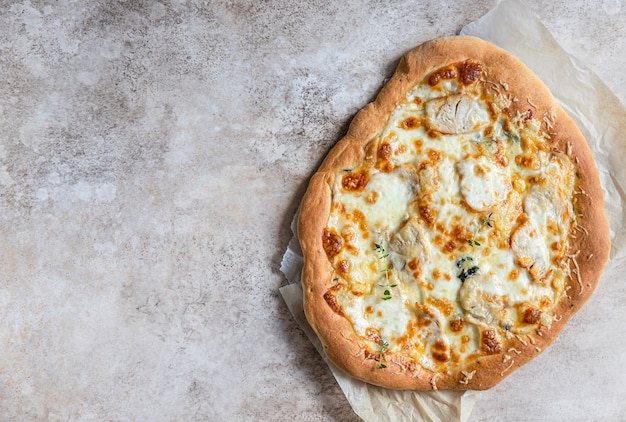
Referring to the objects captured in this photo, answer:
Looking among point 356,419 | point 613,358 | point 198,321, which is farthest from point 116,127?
point 613,358

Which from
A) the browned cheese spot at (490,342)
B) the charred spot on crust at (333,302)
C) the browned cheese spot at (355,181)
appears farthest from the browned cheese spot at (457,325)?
the browned cheese spot at (355,181)

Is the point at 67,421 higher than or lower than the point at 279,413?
lower

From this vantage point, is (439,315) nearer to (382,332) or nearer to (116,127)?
(382,332)

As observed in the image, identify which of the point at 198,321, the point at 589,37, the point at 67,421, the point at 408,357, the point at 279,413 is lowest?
the point at 67,421

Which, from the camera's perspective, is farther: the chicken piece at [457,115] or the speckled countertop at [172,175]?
the speckled countertop at [172,175]

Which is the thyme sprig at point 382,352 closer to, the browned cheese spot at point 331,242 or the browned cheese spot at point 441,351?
the browned cheese spot at point 441,351

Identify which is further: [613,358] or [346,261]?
[613,358]

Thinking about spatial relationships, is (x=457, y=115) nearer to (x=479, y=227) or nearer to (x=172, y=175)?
(x=479, y=227)
